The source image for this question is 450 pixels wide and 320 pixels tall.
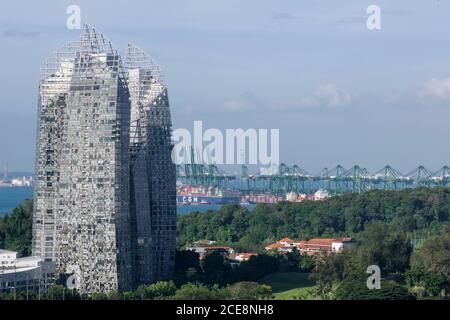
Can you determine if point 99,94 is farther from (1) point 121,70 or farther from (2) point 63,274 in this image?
(2) point 63,274

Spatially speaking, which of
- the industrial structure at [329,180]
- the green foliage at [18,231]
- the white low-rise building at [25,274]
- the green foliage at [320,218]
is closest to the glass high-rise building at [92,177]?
the white low-rise building at [25,274]

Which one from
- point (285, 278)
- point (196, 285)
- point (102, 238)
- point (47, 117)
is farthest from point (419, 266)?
point (47, 117)

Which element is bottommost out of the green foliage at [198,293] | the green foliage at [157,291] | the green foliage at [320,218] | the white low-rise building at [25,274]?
the green foliage at [157,291]

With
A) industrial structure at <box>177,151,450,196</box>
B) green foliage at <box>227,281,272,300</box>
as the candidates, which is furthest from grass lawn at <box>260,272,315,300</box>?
industrial structure at <box>177,151,450,196</box>

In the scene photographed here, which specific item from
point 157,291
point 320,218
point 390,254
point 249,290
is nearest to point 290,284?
point 390,254

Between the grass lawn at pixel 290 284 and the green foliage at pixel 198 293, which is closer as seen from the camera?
the green foliage at pixel 198 293

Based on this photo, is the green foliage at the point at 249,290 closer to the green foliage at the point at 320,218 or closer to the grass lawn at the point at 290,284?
the grass lawn at the point at 290,284

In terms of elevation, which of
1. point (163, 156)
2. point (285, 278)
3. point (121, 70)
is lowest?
point (285, 278)

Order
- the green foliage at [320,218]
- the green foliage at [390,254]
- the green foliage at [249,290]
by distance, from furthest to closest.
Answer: the green foliage at [320,218]
the green foliage at [390,254]
the green foliage at [249,290]
